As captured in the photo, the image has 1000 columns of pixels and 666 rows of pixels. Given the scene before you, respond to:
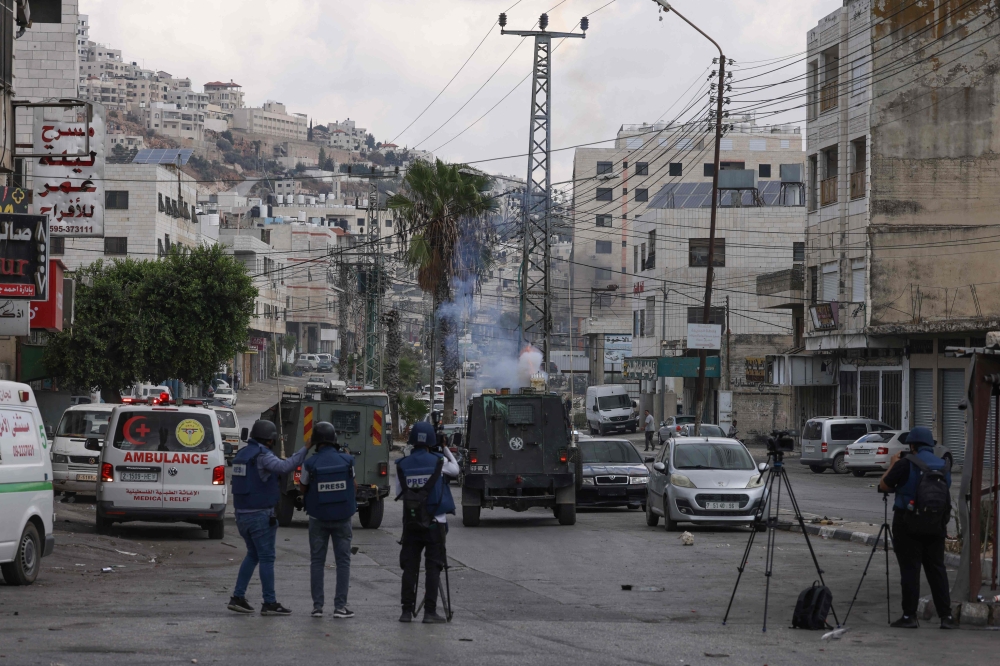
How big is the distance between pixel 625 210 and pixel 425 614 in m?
113

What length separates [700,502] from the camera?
20.5 m

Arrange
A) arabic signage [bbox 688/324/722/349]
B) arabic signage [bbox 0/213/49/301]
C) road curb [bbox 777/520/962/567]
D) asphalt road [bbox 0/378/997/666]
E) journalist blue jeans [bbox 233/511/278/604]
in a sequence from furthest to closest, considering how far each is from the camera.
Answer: arabic signage [bbox 688/324/722/349]
arabic signage [bbox 0/213/49/301]
road curb [bbox 777/520/962/567]
journalist blue jeans [bbox 233/511/278/604]
asphalt road [bbox 0/378/997/666]

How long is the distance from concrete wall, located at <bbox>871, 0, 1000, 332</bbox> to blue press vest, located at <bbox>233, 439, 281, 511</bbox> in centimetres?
3511

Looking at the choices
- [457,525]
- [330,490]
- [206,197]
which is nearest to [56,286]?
[457,525]

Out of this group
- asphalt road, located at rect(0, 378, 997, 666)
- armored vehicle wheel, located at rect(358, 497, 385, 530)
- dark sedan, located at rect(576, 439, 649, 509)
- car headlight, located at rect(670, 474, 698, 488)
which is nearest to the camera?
asphalt road, located at rect(0, 378, 997, 666)

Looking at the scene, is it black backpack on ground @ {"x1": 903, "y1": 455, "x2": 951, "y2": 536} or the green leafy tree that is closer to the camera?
black backpack on ground @ {"x1": 903, "y1": 455, "x2": 951, "y2": 536}

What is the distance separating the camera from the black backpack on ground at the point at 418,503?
1092 centimetres

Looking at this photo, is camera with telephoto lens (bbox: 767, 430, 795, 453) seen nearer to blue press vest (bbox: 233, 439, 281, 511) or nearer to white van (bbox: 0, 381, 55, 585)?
blue press vest (bbox: 233, 439, 281, 511)

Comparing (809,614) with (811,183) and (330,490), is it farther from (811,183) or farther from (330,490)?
(811,183)

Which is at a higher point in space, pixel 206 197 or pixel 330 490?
pixel 206 197

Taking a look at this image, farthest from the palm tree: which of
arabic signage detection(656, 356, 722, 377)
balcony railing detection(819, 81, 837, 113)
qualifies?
arabic signage detection(656, 356, 722, 377)

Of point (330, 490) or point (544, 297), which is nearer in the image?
point (330, 490)

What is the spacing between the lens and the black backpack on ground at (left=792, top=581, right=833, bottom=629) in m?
10.8

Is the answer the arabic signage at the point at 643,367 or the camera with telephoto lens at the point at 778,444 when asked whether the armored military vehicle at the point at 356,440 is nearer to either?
the camera with telephoto lens at the point at 778,444
